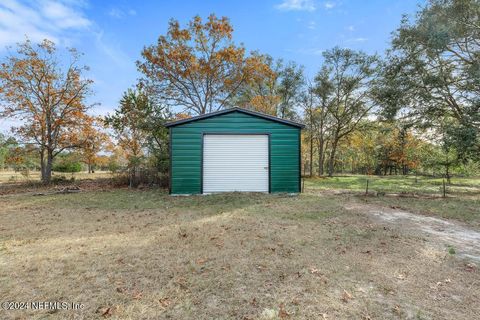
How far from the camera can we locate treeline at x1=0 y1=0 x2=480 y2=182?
962 centimetres

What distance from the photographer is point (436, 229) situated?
4.64m

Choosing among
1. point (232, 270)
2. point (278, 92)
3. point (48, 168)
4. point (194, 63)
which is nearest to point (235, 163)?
point (232, 270)

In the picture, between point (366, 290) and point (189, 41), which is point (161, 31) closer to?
point (189, 41)

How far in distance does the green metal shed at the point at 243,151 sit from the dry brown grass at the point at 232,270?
3549 mm

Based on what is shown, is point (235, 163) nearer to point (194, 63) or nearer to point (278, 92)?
point (194, 63)

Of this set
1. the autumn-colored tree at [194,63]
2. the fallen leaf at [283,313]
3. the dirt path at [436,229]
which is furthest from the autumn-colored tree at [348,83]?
the fallen leaf at [283,313]

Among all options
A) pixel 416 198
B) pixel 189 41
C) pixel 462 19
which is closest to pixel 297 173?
pixel 416 198

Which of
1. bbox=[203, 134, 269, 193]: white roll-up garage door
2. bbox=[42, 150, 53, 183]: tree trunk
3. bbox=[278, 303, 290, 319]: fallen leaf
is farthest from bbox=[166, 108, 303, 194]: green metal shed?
bbox=[42, 150, 53, 183]: tree trunk

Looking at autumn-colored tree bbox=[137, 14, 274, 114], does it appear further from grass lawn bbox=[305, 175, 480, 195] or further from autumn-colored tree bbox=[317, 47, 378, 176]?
grass lawn bbox=[305, 175, 480, 195]

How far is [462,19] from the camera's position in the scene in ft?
30.0

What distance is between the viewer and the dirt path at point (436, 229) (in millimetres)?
3678

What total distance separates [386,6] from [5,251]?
597 inches

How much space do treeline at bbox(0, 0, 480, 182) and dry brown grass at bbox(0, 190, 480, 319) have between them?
7.14 m

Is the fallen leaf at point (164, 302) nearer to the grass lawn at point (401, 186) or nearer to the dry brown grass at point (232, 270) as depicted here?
the dry brown grass at point (232, 270)
